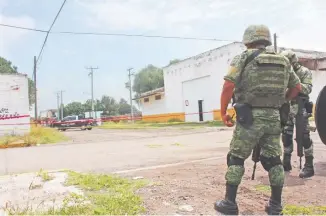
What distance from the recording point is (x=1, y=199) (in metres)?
3.55

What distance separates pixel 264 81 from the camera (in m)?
2.88

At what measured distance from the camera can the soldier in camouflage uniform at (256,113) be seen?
2.86 meters

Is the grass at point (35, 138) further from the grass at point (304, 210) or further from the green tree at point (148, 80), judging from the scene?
the green tree at point (148, 80)

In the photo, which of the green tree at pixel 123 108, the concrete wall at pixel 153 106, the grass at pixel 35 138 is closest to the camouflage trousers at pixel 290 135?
the grass at pixel 35 138

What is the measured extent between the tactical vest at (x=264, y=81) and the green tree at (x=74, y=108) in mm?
80199

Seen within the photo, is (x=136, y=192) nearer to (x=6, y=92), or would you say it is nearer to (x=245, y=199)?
(x=245, y=199)

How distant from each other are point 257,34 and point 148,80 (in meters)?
55.9

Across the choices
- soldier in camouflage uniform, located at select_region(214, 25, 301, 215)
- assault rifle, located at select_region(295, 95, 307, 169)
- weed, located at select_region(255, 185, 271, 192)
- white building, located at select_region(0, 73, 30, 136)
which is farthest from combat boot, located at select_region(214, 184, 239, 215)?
white building, located at select_region(0, 73, 30, 136)

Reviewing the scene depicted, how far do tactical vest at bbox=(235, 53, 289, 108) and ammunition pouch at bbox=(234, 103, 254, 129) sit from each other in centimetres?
6

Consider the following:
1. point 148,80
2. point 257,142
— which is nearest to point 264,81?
point 257,142

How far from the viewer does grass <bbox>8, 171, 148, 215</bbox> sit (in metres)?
2.85

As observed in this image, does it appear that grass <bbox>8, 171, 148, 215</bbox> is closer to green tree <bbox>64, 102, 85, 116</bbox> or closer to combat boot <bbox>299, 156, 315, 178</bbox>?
combat boot <bbox>299, 156, 315, 178</bbox>

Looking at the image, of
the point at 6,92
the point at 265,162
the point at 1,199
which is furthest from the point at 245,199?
the point at 6,92

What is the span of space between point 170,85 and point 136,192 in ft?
103
